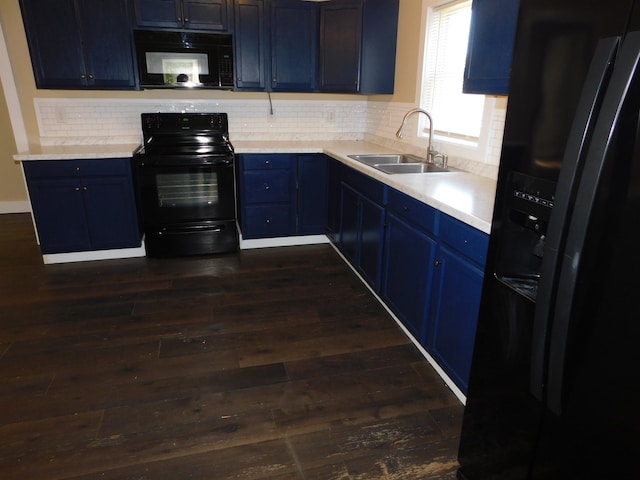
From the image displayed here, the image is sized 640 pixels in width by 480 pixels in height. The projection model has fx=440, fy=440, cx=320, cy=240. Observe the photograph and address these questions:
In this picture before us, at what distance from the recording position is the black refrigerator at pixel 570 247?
0.91 metres

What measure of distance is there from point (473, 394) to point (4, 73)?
4.31 metres

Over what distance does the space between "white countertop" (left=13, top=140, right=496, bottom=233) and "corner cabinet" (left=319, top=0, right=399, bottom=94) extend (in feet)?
1.82

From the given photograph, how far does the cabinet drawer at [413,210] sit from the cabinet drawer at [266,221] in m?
1.53

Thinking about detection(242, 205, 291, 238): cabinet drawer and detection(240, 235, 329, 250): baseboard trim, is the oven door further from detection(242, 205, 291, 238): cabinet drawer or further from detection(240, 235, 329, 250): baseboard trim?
detection(240, 235, 329, 250): baseboard trim

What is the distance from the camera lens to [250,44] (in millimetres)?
3838

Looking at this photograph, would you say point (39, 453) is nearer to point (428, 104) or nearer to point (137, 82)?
point (137, 82)

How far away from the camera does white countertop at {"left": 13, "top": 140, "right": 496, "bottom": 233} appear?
1.98m

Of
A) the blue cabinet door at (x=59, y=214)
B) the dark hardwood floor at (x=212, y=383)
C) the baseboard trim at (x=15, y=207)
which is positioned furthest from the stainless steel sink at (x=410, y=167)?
the baseboard trim at (x=15, y=207)

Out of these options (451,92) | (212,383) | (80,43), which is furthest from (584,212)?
→ (80,43)

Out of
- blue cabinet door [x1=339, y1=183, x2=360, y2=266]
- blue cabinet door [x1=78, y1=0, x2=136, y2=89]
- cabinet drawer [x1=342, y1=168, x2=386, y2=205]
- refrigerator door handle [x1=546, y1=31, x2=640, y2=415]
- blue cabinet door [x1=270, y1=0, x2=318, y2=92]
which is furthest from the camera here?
blue cabinet door [x1=270, y1=0, x2=318, y2=92]

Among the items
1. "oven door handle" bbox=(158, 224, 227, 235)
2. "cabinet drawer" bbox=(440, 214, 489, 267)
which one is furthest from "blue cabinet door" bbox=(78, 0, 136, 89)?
"cabinet drawer" bbox=(440, 214, 489, 267)

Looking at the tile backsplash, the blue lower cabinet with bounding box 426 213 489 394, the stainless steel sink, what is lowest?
the blue lower cabinet with bounding box 426 213 489 394

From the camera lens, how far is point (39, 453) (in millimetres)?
1769

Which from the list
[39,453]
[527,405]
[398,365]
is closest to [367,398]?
[398,365]
